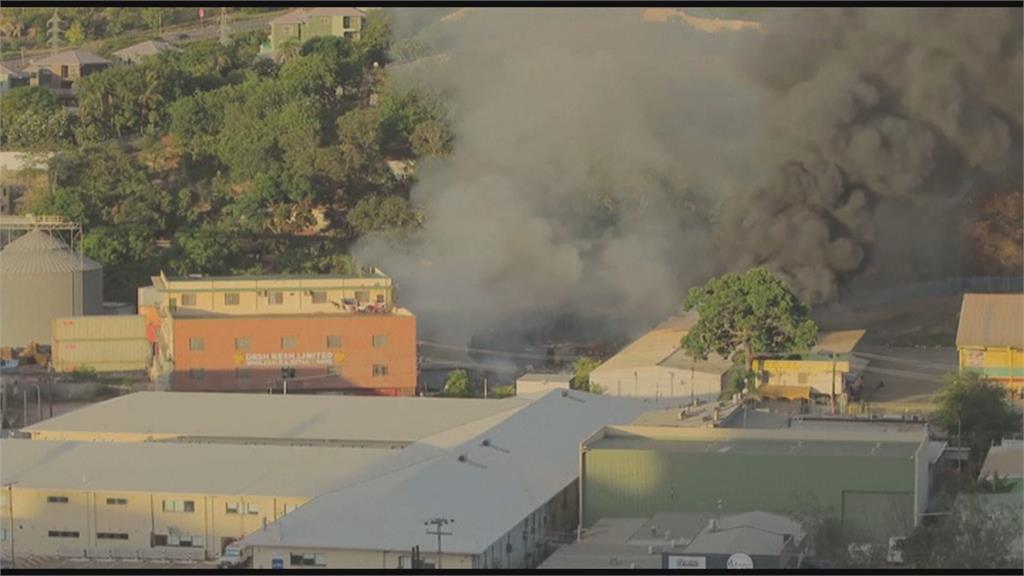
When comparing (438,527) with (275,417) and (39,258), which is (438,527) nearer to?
(275,417)

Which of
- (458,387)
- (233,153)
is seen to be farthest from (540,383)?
(233,153)

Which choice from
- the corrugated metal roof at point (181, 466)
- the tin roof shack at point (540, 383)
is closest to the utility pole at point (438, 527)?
the corrugated metal roof at point (181, 466)

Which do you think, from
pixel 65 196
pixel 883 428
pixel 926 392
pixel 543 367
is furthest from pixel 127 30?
pixel 883 428

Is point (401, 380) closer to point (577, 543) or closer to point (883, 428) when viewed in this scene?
point (883, 428)

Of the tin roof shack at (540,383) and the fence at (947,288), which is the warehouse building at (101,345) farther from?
the fence at (947,288)

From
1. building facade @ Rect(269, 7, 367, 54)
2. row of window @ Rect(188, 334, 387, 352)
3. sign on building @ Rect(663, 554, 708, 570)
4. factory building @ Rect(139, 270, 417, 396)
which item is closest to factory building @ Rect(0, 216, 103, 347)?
factory building @ Rect(139, 270, 417, 396)

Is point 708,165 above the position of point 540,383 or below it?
above
